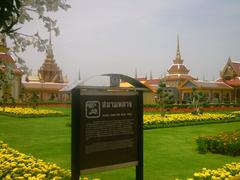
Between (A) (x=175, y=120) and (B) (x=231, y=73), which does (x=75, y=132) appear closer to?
(A) (x=175, y=120)

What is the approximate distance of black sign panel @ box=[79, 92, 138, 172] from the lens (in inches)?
188

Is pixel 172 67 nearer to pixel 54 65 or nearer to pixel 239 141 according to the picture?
pixel 54 65

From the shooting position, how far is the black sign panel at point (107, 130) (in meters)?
4.78

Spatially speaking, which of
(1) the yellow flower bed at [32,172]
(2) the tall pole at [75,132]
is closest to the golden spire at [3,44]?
(2) the tall pole at [75,132]

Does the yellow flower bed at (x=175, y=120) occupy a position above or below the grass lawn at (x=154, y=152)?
above

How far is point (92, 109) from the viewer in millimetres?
4875

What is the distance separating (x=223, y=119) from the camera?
73.7 feet

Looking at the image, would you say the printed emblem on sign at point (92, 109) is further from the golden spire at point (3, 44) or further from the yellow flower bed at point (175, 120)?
the yellow flower bed at point (175, 120)

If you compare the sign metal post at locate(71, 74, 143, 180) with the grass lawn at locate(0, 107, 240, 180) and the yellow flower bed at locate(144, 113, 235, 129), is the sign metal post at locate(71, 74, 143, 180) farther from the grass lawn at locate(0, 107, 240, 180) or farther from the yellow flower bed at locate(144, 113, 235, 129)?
the yellow flower bed at locate(144, 113, 235, 129)

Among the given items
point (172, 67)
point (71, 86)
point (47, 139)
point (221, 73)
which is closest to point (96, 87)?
point (71, 86)

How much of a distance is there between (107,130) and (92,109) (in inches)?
14.3

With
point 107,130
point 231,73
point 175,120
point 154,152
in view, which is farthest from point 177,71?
point 107,130

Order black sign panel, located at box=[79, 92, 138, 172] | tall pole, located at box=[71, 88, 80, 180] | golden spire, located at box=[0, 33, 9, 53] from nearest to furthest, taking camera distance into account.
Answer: tall pole, located at box=[71, 88, 80, 180], black sign panel, located at box=[79, 92, 138, 172], golden spire, located at box=[0, 33, 9, 53]

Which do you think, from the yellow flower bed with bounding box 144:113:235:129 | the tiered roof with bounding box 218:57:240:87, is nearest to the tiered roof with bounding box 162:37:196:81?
the tiered roof with bounding box 218:57:240:87
